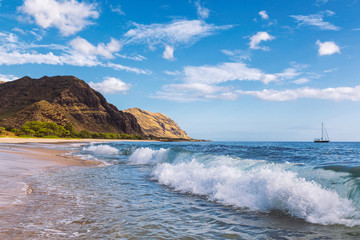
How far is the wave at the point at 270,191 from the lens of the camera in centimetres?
654

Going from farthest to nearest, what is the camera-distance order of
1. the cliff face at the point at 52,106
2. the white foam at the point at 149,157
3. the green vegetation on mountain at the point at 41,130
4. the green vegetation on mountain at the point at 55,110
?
the cliff face at the point at 52,106 → the green vegetation on mountain at the point at 55,110 → the green vegetation on mountain at the point at 41,130 → the white foam at the point at 149,157

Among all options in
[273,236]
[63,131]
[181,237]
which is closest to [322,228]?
[273,236]

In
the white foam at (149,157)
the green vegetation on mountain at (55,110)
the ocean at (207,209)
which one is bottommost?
the white foam at (149,157)

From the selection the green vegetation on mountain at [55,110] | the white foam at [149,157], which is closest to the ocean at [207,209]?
the white foam at [149,157]

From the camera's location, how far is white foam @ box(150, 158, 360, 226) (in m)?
6.51

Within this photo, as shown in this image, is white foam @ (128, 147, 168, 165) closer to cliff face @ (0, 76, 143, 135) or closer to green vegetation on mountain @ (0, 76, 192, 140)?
green vegetation on mountain @ (0, 76, 192, 140)

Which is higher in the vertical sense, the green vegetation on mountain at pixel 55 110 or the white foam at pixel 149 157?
the green vegetation on mountain at pixel 55 110

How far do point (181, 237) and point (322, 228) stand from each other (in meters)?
3.36

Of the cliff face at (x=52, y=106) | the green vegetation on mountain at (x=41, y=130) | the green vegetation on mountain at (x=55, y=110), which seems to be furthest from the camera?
the cliff face at (x=52, y=106)

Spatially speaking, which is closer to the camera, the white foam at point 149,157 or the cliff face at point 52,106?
the white foam at point 149,157

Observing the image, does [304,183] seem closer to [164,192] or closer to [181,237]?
[181,237]

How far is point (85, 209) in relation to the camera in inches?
281

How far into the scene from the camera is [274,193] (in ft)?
26.2

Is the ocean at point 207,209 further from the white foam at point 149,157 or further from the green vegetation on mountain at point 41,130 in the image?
the green vegetation on mountain at point 41,130
